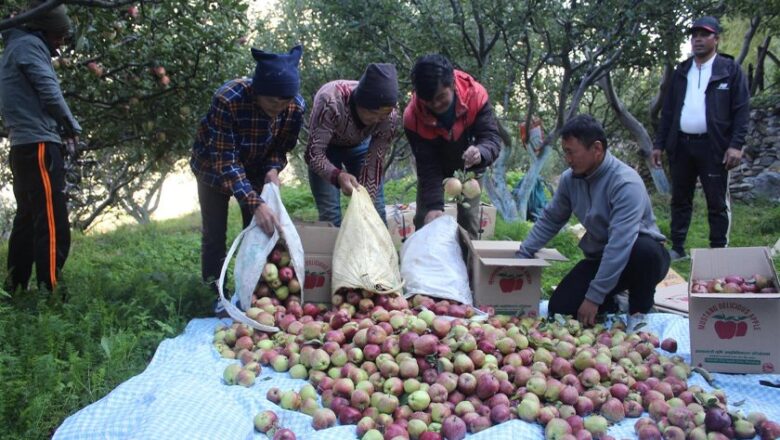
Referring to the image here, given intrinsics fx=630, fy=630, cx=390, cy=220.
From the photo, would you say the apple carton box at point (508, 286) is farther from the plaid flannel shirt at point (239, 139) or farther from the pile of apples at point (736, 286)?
the plaid flannel shirt at point (239, 139)

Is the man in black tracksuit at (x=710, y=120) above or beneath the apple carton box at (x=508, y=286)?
above

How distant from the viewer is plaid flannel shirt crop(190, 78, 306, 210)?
3604 mm

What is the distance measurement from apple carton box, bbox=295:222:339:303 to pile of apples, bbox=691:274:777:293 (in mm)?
2032

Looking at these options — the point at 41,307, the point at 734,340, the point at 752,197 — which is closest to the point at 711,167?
the point at 734,340

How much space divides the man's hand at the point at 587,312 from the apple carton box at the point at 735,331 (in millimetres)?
520

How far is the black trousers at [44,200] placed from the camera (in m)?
3.80

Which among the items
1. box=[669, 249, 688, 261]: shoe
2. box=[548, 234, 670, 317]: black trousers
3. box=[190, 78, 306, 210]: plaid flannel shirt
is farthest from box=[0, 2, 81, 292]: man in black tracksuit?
box=[669, 249, 688, 261]: shoe

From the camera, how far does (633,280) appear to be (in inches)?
141

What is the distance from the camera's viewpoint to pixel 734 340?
2961 mm

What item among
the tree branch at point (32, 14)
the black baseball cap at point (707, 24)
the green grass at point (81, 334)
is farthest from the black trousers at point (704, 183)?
the tree branch at point (32, 14)

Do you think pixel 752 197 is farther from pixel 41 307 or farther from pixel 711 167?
pixel 41 307

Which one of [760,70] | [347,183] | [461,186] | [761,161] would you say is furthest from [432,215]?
[760,70]

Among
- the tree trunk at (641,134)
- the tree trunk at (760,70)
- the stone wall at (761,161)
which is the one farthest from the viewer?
the tree trunk at (760,70)

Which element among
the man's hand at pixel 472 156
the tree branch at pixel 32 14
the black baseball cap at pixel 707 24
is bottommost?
the man's hand at pixel 472 156
